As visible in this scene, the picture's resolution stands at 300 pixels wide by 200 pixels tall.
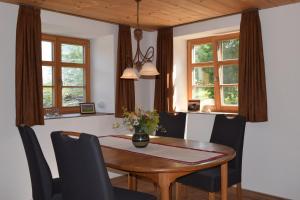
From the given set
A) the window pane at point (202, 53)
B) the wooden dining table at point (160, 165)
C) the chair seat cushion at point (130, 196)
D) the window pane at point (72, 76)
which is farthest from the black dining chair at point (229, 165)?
the window pane at point (72, 76)

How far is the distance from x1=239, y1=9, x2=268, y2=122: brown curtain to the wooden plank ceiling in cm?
21

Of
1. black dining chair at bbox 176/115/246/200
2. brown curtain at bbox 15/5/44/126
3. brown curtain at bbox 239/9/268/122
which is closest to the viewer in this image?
black dining chair at bbox 176/115/246/200

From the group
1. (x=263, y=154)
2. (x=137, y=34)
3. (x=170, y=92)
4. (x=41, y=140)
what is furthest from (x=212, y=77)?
(x=41, y=140)

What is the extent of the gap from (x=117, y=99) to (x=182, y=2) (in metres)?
1.71

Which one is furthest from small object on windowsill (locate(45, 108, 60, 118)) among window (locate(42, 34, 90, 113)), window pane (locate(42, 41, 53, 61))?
window pane (locate(42, 41, 53, 61))

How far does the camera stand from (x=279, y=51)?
142 inches

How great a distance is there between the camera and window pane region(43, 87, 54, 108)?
13.9 feet

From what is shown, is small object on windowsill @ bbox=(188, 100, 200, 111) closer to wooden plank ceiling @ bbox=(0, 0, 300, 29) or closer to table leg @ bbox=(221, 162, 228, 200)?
wooden plank ceiling @ bbox=(0, 0, 300, 29)

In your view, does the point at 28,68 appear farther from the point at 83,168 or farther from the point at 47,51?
the point at 83,168

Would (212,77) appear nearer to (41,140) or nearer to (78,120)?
(78,120)

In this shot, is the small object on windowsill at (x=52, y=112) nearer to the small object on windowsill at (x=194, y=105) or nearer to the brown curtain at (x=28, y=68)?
the brown curtain at (x=28, y=68)

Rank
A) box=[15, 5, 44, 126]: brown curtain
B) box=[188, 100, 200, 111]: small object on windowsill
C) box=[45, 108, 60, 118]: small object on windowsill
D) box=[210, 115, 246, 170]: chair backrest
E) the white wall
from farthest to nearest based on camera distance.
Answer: box=[188, 100, 200, 111]: small object on windowsill < box=[45, 108, 60, 118]: small object on windowsill < the white wall < box=[15, 5, 44, 126]: brown curtain < box=[210, 115, 246, 170]: chair backrest

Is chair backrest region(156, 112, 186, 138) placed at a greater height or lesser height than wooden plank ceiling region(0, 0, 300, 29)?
lesser

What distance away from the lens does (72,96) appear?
4602 millimetres
